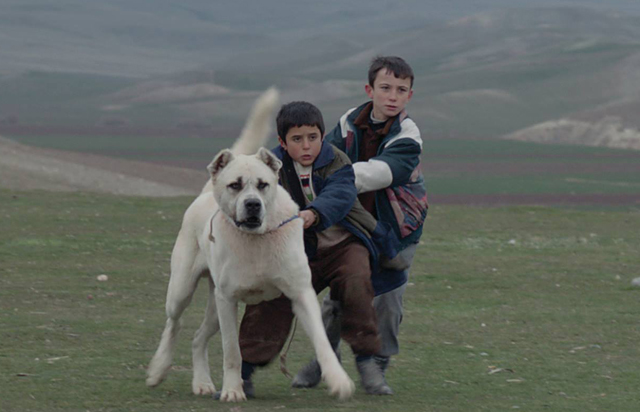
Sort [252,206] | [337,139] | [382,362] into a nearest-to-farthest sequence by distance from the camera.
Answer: [252,206] → [382,362] → [337,139]

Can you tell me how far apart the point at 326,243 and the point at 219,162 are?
84 centimetres

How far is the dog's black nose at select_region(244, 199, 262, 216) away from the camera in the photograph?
524cm

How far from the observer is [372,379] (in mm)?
5988

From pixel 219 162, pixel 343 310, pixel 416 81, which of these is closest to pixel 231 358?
pixel 343 310

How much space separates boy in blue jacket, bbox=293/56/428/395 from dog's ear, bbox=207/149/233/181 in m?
0.85

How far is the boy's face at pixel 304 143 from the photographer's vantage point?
5766 mm

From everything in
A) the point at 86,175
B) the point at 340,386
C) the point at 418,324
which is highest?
the point at 340,386

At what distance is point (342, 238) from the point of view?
597 centimetres

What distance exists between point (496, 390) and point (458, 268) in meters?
5.99

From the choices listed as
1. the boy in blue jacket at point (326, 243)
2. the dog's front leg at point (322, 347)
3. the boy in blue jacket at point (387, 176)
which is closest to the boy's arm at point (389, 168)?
the boy in blue jacket at point (387, 176)

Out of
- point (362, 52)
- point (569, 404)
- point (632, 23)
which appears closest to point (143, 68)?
point (362, 52)

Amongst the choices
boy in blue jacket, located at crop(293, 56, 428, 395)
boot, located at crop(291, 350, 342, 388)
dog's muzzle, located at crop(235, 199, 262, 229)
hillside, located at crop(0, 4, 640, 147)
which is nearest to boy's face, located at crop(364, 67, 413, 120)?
boy in blue jacket, located at crop(293, 56, 428, 395)

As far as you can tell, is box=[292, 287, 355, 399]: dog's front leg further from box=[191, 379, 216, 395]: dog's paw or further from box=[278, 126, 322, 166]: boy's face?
box=[191, 379, 216, 395]: dog's paw

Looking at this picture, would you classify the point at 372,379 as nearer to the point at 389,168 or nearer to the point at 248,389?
the point at 248,389
